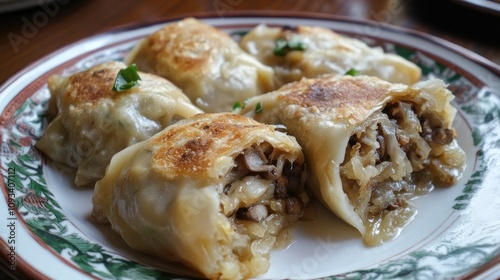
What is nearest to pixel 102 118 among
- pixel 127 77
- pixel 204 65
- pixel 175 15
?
pixel 127 77

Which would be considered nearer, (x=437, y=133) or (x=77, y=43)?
(x=437, y=133)

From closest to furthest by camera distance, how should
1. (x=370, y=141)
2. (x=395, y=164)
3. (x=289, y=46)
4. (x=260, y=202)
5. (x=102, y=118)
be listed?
1. (x=260, y=202)
2. (x=370, y=141)
3. (x=395, y=164)
4. (x=102, y=118)
5. (x=289, y=46)

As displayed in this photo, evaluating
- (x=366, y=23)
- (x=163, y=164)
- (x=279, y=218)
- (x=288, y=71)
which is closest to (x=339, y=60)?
(x=288, y=71)

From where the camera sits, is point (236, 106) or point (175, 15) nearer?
point (236, 106)

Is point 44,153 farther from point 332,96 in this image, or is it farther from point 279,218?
point 332,96

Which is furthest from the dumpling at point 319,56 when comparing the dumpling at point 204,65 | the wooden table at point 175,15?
the wooden table at point 175,15

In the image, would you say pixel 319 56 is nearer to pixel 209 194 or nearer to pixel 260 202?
pixel 260 202

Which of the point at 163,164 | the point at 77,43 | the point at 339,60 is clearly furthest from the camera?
the point at 77,43
